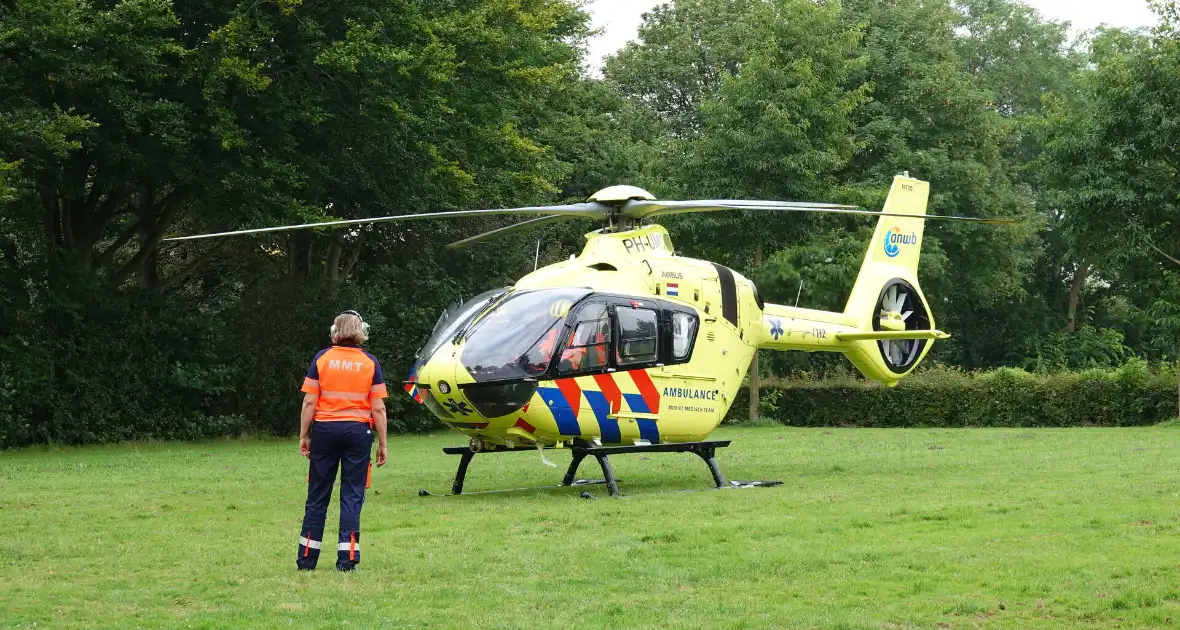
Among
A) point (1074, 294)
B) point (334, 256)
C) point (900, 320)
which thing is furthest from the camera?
point (1074, 294)

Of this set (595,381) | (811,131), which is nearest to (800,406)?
(811,131)

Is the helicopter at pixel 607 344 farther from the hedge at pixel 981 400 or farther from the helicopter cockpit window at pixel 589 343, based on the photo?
A: the hedge at pixel 981 400

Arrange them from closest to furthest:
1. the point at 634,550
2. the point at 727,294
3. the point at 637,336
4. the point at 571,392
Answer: the point at 634,550 → the point at 571,392 → the point at 637,336 → the point at 727,294

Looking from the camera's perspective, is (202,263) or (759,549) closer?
(759,549)

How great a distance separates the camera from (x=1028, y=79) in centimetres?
6212

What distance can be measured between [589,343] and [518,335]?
90 cm

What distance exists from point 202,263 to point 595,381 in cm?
1909

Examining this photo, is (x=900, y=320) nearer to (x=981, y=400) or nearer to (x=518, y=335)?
(x=518, y=335)

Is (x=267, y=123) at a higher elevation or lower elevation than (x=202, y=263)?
higher

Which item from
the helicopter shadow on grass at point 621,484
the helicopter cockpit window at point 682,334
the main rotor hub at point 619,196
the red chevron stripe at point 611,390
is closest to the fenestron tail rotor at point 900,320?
the helicopter shadow on grass at point 621,484

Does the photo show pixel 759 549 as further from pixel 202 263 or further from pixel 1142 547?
pixel 202 263

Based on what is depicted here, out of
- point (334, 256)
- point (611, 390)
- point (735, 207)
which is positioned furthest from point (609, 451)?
point (334, 256)

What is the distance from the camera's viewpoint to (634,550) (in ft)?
36.5

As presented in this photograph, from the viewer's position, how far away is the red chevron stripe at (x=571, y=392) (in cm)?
1547
